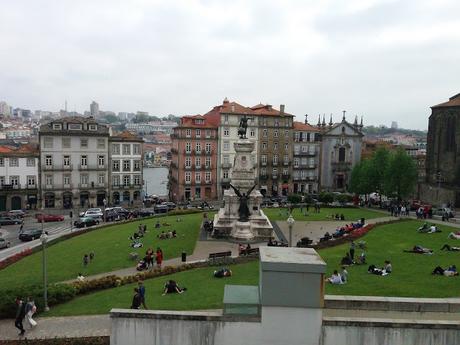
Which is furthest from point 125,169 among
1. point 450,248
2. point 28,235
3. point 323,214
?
point 450,248

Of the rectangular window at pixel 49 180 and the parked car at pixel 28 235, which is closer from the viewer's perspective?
the parked car at pixel 28 235

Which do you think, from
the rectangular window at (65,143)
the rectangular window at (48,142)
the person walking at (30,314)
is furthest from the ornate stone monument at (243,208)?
the rectangular window at (48,142)

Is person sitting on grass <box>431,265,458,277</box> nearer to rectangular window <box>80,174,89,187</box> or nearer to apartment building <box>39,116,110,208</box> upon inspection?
apartment building <box>39,116,110,208</box>

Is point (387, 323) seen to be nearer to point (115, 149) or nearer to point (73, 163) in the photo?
point (73, 163)

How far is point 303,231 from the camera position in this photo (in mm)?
41969

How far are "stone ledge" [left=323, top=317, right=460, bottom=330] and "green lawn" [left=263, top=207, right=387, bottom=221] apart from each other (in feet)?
115

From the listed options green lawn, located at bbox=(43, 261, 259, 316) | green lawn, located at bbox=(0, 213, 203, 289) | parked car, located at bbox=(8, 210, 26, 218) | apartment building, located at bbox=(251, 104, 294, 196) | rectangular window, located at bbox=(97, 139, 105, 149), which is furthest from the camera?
apartment building, located at bbox=(251, 104, 294, 196)

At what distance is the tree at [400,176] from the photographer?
57156 millimetres

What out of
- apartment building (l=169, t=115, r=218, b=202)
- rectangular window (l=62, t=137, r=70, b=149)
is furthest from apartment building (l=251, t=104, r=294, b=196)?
rectangular window (l=62, t=137, r=70, b=149)

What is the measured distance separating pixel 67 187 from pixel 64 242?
25.6 m

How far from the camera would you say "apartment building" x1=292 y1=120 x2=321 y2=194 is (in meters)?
79.6

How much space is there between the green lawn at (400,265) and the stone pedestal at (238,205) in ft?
24.7

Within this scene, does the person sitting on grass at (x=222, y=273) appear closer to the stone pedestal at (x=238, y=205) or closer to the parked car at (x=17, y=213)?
the stone pedestal at (x=238, y=205)

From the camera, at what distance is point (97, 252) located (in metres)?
35.4
